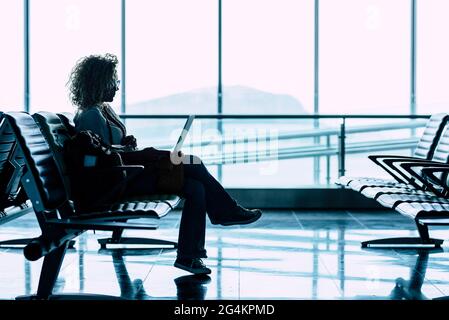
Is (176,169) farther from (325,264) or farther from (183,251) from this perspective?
(325,264)

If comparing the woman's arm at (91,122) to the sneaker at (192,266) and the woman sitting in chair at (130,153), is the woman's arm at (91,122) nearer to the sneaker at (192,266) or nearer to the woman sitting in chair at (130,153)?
the woman sitting in chair at (130,153)

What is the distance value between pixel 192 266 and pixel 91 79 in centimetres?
97

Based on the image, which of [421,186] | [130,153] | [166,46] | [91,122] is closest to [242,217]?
[130,153]

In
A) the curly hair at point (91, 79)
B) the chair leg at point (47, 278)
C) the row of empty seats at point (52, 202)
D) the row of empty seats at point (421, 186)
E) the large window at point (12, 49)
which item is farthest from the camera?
the large window at point (12, 49)

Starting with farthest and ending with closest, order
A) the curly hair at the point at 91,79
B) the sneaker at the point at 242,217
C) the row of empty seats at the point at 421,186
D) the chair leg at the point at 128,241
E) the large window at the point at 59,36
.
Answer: the large window at the point at 59,36, the chair leg at the point at 128,241, the sneaker at the point at 242,217, the curly hair at the point at 91,79, the row of empty seats at the point at 421,186

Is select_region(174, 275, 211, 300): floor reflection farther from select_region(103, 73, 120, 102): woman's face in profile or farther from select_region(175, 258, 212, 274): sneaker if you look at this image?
select_region(103, 73, 120, 102): woman's face in profile

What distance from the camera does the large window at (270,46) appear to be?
9820 mm

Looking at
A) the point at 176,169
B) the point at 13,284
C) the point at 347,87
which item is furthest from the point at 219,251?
the point at 347,87

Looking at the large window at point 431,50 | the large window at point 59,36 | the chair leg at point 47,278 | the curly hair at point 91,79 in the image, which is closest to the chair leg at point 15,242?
the curly hair at point 91,79

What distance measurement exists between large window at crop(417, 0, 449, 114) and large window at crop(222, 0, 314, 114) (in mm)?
1491

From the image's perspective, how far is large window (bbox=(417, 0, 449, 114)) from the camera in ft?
33.1

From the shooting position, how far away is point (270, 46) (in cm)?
1362

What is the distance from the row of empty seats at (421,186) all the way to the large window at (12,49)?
6.17m
